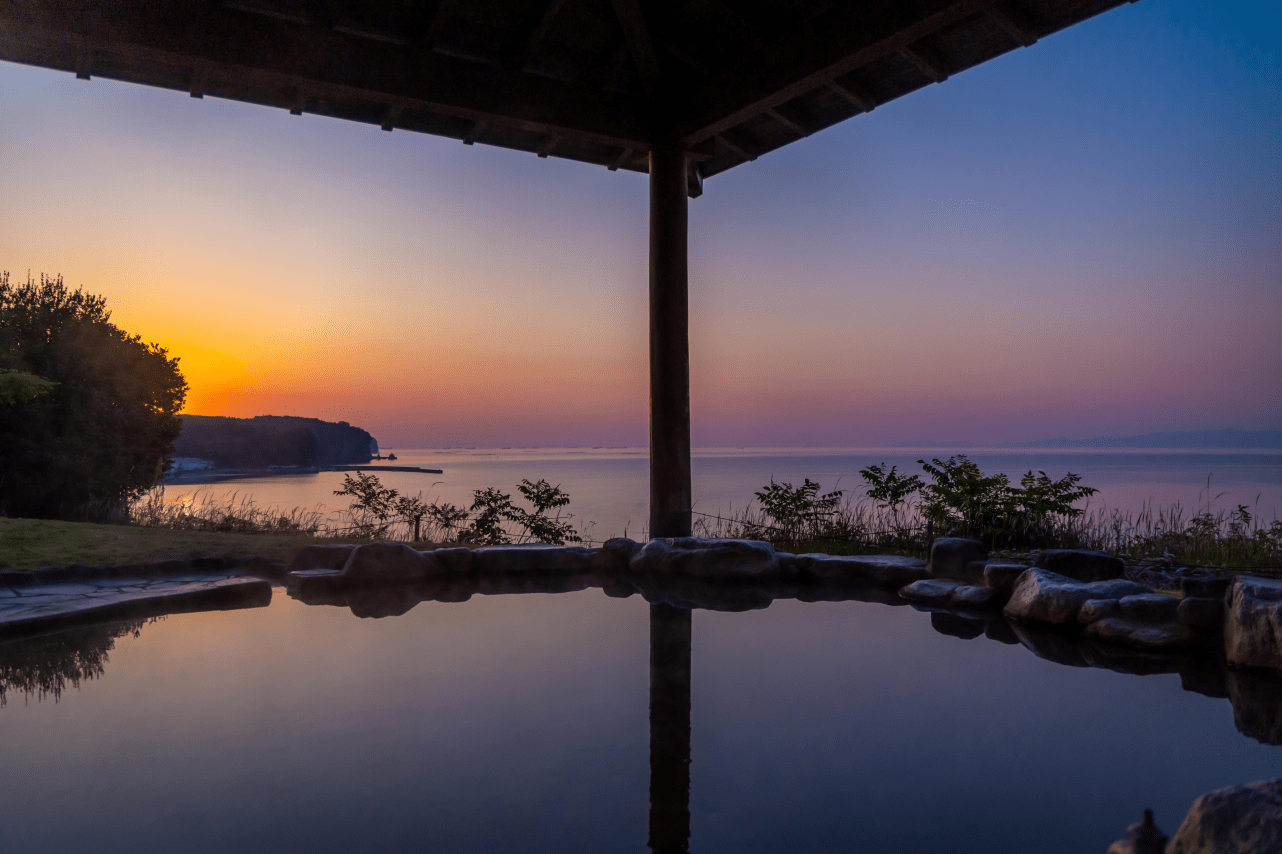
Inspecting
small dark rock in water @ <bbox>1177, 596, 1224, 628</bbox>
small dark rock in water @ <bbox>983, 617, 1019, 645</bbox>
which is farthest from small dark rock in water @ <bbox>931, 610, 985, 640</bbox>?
small dark rock in water @ <bbox>1177, 596, 1224, 628</bbox>

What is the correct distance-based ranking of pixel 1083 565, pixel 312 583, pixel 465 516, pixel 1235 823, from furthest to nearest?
pixel 465 516 → pixel 312 583 → pixel 1083 565 → pixel 1235 823

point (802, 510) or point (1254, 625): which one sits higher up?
point (802, 510)

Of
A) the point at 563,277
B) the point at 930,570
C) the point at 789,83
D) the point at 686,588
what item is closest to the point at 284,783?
the point at 686,588

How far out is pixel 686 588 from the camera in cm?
522

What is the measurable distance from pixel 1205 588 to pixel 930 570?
168 centimetres

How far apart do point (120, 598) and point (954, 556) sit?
5673 mm

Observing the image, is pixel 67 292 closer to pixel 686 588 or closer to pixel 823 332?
pixel 686 588

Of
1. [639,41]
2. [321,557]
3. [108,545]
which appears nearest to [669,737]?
[321,557]

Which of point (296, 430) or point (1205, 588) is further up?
point (296, 430)

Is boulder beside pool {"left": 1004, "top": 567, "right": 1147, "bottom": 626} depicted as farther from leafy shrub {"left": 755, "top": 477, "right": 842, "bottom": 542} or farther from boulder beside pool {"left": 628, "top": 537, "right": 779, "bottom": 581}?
leafy shrub {"left": 755, "top": 477, "right": 842, "bottom": 542}

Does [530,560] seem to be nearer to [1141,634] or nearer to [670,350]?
[670,350]

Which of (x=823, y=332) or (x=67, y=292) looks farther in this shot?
(x=823, y=332)

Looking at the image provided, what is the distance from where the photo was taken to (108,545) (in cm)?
559

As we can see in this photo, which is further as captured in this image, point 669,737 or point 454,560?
point 454,560
